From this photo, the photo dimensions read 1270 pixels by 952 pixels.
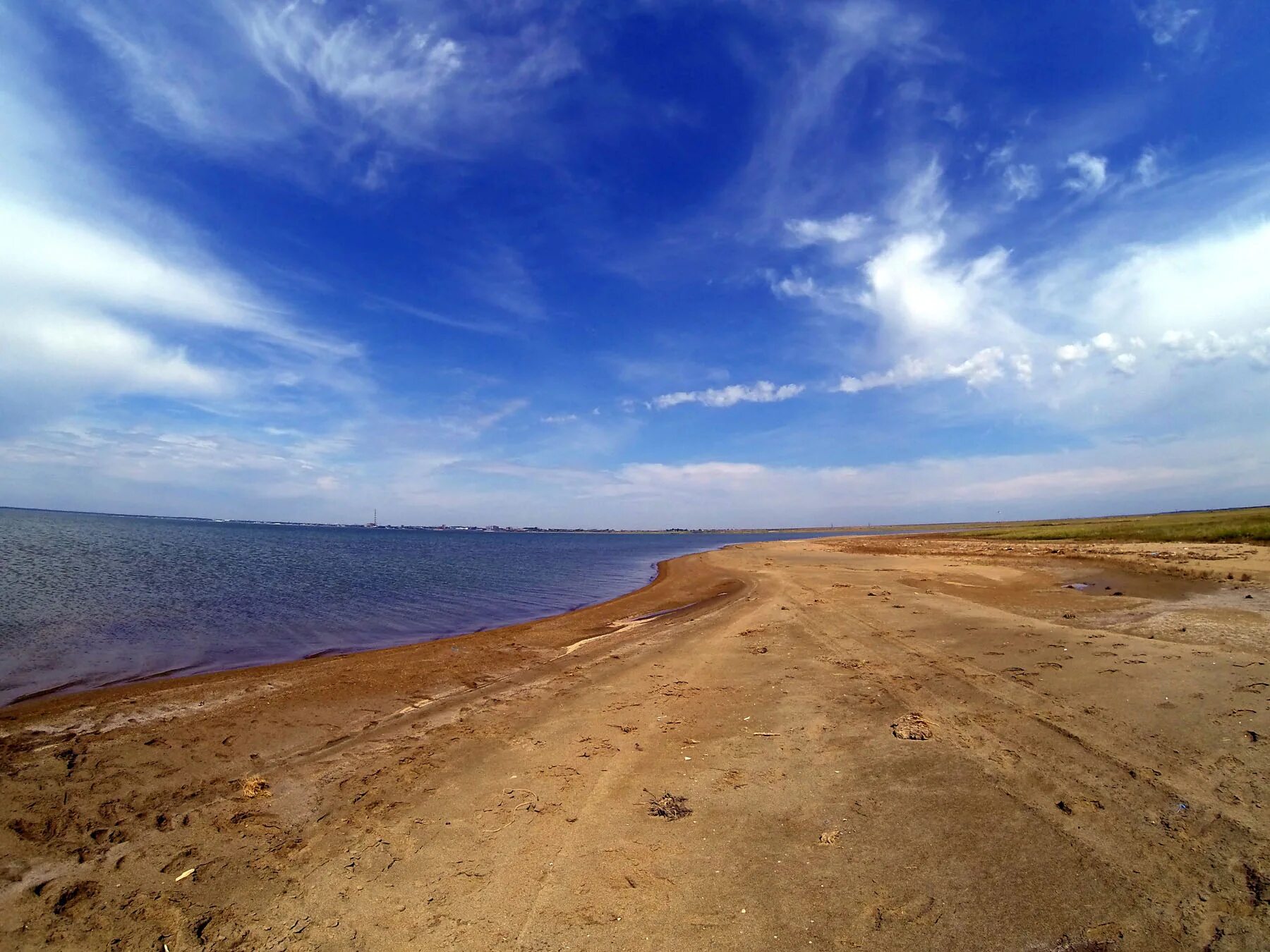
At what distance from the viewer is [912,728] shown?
7.29 metres

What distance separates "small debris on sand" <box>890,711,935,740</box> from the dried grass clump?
7739 mm

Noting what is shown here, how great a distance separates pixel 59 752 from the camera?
782 cm

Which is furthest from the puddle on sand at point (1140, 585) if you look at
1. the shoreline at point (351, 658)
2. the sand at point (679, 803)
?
the shoreline at point (351, 658)

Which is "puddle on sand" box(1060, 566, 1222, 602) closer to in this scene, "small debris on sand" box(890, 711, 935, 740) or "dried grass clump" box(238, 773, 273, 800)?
"small debris on sand" box(890, 711, 935, 740)

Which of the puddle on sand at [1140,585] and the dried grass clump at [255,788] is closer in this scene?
the dried grass clump at [255,788]

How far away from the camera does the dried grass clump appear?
6.54 metres

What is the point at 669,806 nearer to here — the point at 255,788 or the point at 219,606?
the point at 255,788

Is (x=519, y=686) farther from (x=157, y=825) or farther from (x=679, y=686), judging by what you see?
(x=157, y=825)

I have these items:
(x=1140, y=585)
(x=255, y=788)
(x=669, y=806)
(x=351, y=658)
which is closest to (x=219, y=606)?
(x=351, y=658)

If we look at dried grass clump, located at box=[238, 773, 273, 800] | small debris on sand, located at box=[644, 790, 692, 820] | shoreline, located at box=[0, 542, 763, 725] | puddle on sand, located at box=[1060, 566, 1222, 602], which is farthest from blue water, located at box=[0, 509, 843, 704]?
puddle on sand, located at box=[1060, 566, 1222, 602]

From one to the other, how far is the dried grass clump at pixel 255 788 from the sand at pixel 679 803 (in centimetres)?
14

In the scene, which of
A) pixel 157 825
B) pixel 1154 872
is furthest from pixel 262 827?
pixel 1154 872

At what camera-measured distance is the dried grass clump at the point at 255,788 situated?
21.5ft

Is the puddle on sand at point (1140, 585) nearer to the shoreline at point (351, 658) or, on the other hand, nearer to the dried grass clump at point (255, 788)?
the shoreline at point (351, 658)
